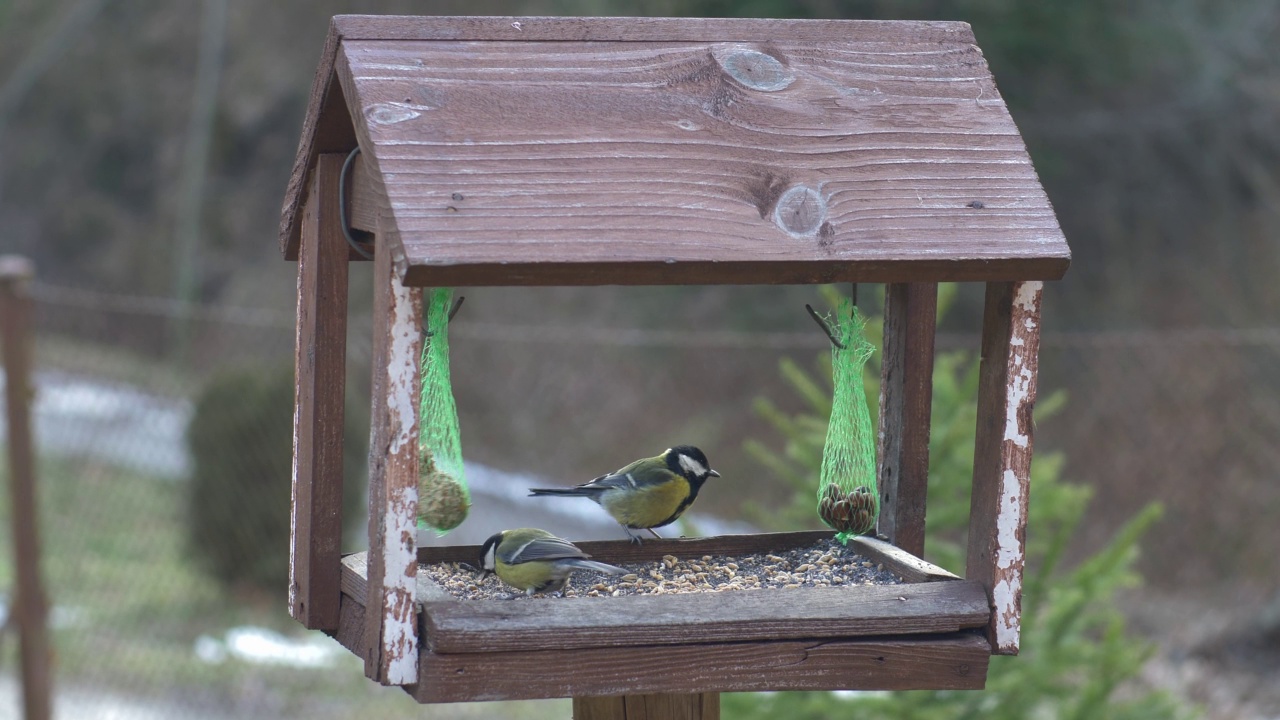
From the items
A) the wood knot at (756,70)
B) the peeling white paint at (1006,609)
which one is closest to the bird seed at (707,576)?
the peeling white paint at (1006,609)

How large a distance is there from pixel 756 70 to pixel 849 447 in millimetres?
819

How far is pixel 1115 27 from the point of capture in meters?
8.93

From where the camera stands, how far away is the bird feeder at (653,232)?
1894mm

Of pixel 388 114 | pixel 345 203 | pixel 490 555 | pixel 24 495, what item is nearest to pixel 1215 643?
pixel 24 495

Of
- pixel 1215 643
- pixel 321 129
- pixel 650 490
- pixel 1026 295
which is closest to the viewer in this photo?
pixel 1026 295

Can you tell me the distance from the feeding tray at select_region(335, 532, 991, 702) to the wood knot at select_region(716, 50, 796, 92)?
32.3 inches

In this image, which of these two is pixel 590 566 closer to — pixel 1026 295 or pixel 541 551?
pixel 541 551

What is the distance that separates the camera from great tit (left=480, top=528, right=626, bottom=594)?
2.16m

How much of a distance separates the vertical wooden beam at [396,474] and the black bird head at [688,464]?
79 centimetres

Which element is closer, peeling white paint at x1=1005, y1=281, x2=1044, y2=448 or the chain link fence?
peeling white paint at x1=1005, y1=281, x2=1044, y2=448

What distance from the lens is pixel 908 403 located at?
2.64 m

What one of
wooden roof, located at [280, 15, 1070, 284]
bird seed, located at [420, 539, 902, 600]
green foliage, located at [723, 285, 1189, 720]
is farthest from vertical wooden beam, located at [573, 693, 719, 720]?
green foliage, located at [723, 285, 1189, 720]

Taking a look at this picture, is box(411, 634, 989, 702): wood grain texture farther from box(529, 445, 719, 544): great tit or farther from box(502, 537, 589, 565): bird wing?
box(529, 445, 719, 544): great tit

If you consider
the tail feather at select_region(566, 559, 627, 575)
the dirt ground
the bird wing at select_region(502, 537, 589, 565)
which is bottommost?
the dirt ground
